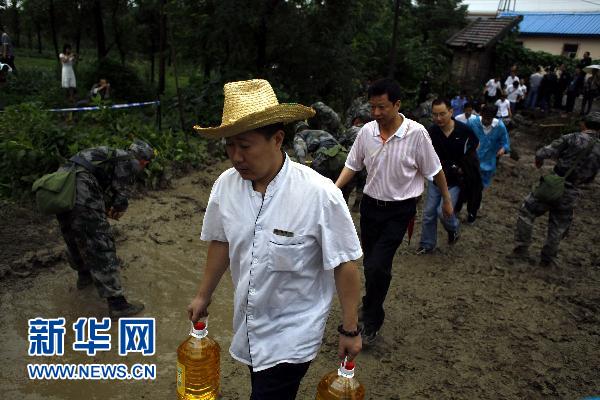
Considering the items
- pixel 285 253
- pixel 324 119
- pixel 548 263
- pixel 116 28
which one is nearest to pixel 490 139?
pixel 548 263

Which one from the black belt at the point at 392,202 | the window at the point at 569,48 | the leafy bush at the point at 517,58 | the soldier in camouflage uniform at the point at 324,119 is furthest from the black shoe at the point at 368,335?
the window at the point at 569,48

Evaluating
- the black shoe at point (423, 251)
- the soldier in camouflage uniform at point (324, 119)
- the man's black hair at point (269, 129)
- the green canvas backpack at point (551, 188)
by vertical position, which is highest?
the man's black hair at point (269, 129)

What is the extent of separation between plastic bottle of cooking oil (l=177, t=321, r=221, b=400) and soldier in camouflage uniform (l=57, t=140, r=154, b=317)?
1825mm

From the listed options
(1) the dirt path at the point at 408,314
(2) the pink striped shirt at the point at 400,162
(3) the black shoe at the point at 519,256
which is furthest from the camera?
(3) the black shoe at the point at 519,256

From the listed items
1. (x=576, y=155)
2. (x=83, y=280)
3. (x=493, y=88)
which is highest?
(x=493, y=88)

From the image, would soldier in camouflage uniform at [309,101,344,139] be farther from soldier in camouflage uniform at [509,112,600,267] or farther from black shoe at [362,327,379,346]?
black shoe at [362,327,379,346]

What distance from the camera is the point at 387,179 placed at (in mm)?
3668

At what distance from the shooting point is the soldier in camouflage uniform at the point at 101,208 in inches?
153

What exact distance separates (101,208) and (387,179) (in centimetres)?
237

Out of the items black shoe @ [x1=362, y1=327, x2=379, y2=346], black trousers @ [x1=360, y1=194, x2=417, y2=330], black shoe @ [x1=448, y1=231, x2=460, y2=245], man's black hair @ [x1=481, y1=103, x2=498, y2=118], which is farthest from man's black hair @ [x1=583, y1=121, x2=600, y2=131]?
black shoe @ [x1=362, y1=327, x2=379, y2=346]

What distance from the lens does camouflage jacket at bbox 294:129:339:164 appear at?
6434 mm

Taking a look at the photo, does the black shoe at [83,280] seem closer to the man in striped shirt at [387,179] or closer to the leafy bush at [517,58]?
the man in striped shirt at [387,179]

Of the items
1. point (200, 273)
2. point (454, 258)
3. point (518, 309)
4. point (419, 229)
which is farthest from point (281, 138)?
point (419, 229)

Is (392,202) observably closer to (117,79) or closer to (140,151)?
(140,151)
